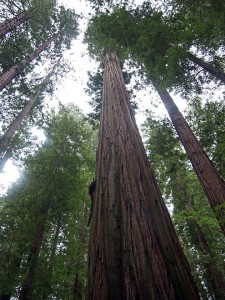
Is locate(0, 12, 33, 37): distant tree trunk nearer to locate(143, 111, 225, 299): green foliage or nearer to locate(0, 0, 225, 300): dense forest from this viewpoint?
locate(0, 0, 225, 300): dense forest

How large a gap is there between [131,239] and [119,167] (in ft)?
2.43

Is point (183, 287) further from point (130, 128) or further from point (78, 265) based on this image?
point (78, 265)

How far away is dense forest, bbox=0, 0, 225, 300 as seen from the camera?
147cm

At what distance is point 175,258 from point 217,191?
177 inches

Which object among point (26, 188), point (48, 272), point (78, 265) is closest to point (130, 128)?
point (48, 272)

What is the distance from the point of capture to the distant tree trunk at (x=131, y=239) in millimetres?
1279

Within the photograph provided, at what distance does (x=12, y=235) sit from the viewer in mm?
7539

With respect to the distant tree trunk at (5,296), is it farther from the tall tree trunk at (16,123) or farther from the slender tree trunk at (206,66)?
the slender tree trunk at (206,66)

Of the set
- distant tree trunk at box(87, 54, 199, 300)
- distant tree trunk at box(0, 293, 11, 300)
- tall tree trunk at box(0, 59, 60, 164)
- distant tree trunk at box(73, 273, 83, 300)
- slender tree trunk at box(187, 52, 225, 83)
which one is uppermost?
tall tree trunk at box(0, 59, 60, 164)

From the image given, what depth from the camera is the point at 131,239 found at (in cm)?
147

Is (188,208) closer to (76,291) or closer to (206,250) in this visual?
(206,250)

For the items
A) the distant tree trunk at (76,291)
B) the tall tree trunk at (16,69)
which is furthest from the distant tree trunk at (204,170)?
the distant tree trunk at (76,291)

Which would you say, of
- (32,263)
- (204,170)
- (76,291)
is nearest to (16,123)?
(32,263)

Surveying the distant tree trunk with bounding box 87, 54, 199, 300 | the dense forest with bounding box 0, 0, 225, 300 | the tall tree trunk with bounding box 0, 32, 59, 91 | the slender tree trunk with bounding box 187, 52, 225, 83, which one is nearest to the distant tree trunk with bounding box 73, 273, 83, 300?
the dense forest with bounding box 0, 0, 225, 300
